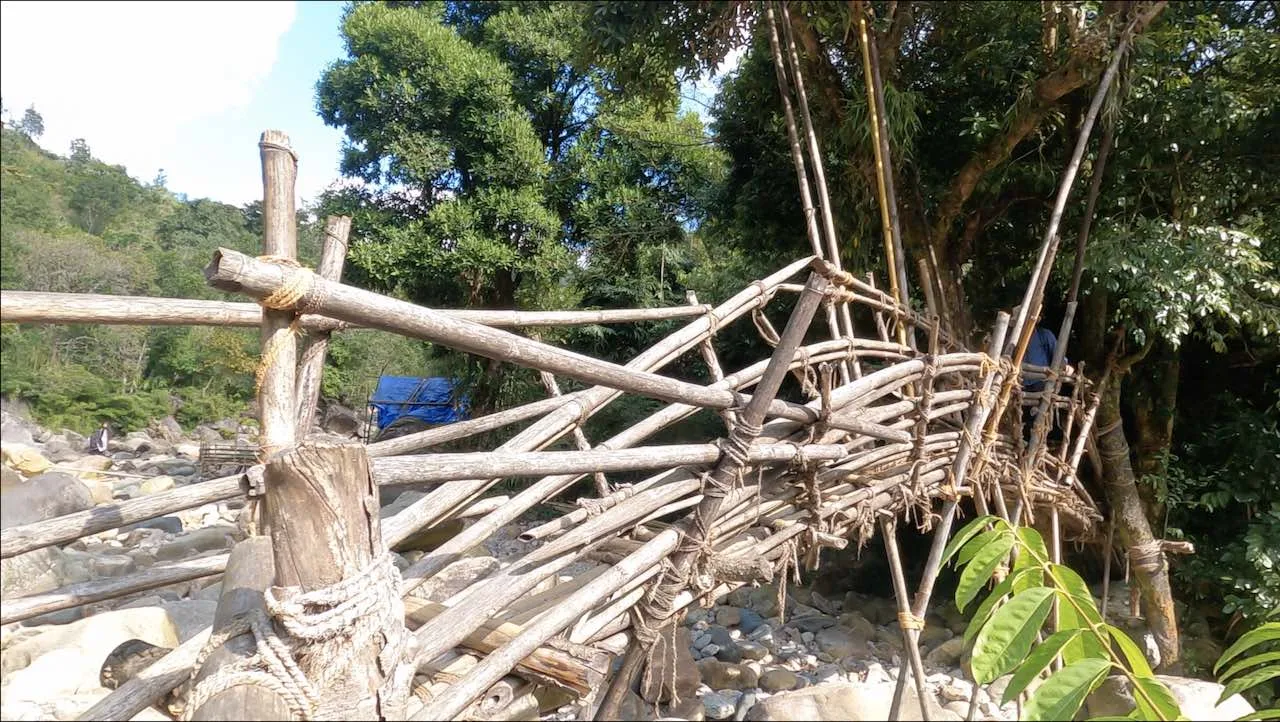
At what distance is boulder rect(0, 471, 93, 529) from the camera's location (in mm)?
960

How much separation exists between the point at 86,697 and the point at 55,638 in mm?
405

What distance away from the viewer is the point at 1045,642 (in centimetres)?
Result: 127

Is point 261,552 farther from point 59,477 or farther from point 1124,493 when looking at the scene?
point 1124,493

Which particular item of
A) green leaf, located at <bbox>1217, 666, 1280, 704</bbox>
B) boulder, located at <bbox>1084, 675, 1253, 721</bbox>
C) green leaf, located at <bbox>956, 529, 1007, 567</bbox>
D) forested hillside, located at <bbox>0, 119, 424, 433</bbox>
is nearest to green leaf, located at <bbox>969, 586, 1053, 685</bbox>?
green leaf, located at <bbox>956, 529, 1007, 567</bbox>

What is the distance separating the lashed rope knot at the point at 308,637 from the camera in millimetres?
1100

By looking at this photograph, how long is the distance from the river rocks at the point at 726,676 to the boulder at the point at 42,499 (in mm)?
4306

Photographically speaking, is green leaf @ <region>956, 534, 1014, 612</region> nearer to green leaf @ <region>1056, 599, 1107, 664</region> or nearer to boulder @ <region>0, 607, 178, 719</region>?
green leaf @ <region>1056, 599, 1107, 664</region>

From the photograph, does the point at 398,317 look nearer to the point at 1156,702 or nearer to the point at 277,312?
the point at 277,312

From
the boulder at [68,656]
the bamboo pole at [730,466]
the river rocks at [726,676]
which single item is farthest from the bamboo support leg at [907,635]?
the river rocks at [726,676]

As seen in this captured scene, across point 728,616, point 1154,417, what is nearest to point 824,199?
point 1154,417

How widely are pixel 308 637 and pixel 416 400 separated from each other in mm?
9973

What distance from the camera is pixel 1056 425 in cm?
484

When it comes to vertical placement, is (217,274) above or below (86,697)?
above

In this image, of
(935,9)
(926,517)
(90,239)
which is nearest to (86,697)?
(90,239)
